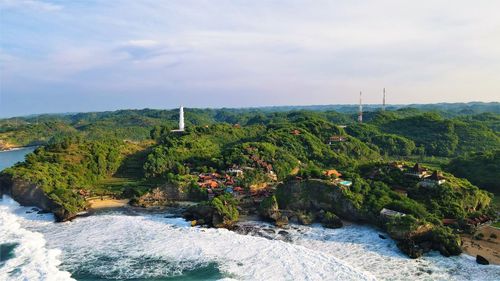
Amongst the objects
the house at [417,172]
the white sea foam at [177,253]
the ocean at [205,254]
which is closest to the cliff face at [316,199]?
the ocean at [205,254]

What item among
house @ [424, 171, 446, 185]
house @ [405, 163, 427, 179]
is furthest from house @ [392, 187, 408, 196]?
house @ [424, 171, 446, 185]

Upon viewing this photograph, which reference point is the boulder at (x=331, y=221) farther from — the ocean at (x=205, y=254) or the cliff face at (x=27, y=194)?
the cliff face at (x=27, y=194)

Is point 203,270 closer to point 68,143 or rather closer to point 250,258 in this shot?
point 250,258

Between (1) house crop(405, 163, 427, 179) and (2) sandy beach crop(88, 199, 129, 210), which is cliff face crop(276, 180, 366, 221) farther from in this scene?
(2) sandy beach crop(88, 199, 129, 210)

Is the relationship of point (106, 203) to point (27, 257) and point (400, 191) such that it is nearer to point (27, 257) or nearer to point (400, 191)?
point (27, 257)

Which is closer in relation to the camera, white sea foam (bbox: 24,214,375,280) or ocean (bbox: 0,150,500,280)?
ocean (bbox: 0,150,500,280)

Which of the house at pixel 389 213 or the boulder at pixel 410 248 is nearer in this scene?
the boulder at pixel 410 248
